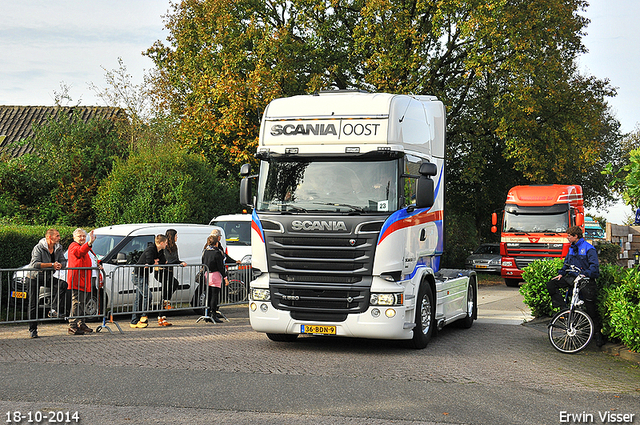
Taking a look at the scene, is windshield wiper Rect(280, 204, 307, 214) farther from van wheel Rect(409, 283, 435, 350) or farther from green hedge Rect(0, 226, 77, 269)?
green hedge Rect(0, 226, 77, 269)

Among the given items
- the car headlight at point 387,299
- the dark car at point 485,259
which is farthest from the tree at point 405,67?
the car headlight at point 387,299

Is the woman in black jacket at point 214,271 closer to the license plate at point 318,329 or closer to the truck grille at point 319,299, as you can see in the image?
the truck grille at point 319,299

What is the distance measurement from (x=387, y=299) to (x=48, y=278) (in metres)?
5.74

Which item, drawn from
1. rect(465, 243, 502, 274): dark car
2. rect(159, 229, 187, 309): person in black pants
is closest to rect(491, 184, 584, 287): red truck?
rect(465, 243, 502, 274): dark car

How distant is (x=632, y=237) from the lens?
23844 millimetres

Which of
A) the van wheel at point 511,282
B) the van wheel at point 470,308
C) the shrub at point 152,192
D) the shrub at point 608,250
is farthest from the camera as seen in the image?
the van wheel at point 511,282

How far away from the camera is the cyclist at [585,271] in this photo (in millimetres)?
10477

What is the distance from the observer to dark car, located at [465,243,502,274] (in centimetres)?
2908

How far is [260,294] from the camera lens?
33.0 feet

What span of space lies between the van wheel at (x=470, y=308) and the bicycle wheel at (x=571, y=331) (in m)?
2.68

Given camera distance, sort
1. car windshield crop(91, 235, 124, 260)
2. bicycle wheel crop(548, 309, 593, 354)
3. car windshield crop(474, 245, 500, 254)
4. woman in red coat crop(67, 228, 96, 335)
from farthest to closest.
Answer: car windshield crop(474, 245, 500, 254) → car windshield crop(91, 235, 124, 260) → woman in red coat crop(67, 228, 96, 335) → bicycle wheel crop(548, 309, 593, 354)

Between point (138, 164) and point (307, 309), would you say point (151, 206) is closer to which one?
point (138, 164)

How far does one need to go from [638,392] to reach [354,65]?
22.3 metres

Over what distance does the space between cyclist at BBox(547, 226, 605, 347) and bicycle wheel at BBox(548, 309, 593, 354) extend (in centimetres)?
24
